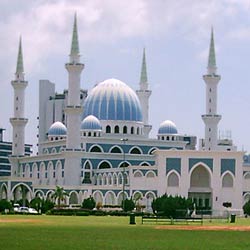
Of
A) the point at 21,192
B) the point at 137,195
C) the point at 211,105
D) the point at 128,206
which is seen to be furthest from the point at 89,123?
the point at 128,206

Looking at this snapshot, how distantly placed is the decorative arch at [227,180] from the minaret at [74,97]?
17.5m

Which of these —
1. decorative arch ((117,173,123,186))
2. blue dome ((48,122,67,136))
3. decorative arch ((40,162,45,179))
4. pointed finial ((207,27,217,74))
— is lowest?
decorative arch ((117,173,123,186))

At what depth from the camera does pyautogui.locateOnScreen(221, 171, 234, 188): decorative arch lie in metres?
96.4

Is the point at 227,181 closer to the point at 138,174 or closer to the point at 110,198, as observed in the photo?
the point at 138,174

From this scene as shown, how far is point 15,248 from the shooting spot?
2650 cm

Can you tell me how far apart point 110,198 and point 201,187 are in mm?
10606

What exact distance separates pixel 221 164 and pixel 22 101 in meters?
28.4

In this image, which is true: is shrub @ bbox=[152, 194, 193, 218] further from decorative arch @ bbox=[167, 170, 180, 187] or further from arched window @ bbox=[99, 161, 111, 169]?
arched window @ bbox=[99, 161, 111, 169]

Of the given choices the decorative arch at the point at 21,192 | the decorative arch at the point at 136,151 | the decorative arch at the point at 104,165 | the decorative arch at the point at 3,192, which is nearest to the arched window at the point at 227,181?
the decorative arch at the point at 104,165

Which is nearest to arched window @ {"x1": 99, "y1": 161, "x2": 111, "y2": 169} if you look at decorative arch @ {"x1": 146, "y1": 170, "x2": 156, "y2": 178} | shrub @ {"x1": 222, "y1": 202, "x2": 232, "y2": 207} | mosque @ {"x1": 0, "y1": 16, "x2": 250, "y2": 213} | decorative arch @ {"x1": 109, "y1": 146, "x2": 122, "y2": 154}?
mosque @ {"x1": 0, "y1": 16, "x2": 250, "y2": 213}

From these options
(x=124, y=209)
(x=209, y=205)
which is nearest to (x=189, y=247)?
(x=124, y=209)

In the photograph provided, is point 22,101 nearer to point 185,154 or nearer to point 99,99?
point 99,99

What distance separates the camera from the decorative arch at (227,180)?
316ft

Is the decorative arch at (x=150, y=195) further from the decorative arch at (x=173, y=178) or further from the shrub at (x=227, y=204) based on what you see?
the shrub at (x=227, y=204)
